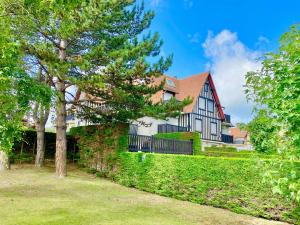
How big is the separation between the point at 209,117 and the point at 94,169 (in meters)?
24.4

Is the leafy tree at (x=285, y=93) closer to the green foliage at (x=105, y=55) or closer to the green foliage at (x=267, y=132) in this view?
the green foliage at (x=267, y=132)

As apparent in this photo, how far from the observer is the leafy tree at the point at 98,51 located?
49.9ft

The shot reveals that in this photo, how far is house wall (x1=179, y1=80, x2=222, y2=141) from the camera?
3762cm

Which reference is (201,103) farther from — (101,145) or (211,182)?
(211,182)

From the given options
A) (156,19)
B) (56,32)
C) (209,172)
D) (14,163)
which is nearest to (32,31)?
(56,32)

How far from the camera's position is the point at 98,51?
1545cm

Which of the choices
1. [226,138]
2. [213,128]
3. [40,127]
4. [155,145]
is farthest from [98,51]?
[226,138]

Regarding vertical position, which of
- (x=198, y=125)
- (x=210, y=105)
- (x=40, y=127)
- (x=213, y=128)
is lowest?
(x=40, y=127)

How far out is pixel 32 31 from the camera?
51.8 feet

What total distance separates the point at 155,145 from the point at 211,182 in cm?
853

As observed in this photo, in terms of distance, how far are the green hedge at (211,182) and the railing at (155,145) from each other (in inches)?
105

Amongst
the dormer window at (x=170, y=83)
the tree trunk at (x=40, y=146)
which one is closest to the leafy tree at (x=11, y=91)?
the tree trunk at (x=40, y=146)

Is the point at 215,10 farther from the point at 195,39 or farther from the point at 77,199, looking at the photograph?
the point at 77,199

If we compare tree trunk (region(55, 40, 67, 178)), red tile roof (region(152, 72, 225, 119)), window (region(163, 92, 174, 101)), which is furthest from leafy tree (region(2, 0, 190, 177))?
red tile roof (region(152, 72, 225, 119))
